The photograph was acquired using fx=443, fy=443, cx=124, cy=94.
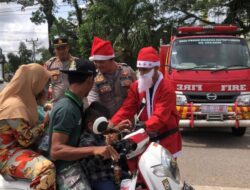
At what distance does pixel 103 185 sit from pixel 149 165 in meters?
0.33

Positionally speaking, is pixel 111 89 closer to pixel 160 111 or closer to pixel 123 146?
pixel 160 111

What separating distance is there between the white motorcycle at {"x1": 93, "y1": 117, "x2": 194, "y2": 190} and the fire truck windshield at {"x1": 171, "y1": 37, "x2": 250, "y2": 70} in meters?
5.95

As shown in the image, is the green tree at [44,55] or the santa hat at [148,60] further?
the green tree at [44,55]

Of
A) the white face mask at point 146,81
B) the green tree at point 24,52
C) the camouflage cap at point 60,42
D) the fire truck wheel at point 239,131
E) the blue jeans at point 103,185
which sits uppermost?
the camouflage cap at point 60,42

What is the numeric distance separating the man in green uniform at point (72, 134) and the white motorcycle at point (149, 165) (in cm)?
15

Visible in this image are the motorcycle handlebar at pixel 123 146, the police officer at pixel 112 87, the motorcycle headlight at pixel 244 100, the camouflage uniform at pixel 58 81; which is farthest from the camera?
the motorcycle headlight at pixel 244 100

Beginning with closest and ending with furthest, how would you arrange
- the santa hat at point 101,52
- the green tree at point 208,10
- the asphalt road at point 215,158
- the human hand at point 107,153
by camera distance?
the human hand at point 107,153 → the santa hat at point 101,52 → the asphalt road at point 215,158 → the green tree at point 208,10

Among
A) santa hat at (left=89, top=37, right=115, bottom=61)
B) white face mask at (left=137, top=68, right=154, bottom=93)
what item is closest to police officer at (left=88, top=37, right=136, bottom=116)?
santa hat at (left=89, top=37, right=115, bottom=61)

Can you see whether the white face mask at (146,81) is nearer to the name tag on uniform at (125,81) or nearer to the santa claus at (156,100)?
the santa claus at (156,100)

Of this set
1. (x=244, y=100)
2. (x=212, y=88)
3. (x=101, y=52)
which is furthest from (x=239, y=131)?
(x=101, y=52)

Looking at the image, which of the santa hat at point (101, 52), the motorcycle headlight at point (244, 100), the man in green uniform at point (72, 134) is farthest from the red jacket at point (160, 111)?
the motorcycle headlight at point (244, 100)

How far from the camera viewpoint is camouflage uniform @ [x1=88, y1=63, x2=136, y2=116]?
448 centimetres

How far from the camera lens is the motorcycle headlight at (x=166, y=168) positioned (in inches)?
103

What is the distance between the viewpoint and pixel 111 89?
449 cm
